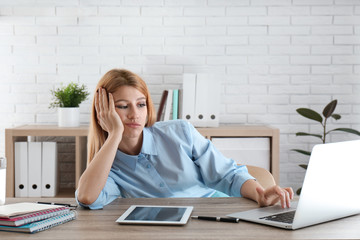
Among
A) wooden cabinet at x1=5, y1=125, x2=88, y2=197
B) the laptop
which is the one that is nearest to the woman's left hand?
the laptop

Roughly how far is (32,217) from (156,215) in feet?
1.17

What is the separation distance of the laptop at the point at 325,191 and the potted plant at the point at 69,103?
88.3 inches

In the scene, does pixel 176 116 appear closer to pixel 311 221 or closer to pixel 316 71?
pixel 316 71

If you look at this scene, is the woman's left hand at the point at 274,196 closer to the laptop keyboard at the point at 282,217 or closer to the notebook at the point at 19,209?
the laptop keyboard at the point at 282,217

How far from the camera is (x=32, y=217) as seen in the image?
1.38 metres

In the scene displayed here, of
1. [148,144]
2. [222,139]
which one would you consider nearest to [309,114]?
[222,139]

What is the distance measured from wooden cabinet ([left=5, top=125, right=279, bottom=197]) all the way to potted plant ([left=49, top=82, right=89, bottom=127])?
0.12 m

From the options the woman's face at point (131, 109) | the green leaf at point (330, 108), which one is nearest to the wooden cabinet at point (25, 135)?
the woman's face at point (131, 109)

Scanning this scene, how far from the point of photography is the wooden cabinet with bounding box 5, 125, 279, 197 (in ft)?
11.1

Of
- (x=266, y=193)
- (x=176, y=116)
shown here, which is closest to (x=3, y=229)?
(x=266, y=193)

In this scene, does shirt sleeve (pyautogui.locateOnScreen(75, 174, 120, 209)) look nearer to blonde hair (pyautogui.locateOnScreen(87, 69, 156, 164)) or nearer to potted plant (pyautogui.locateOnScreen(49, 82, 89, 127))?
blonde hair (pyautogui.locateOnScreen(87, 69, 156, 164))

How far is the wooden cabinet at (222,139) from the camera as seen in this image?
134 inches

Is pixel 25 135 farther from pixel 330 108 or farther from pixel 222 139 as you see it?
pixel 330 108

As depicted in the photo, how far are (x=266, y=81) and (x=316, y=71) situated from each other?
0.40m
